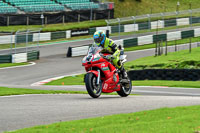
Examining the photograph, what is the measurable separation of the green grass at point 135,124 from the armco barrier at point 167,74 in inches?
440

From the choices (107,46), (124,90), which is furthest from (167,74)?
(107,46)

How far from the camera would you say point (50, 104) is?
966 centimetres

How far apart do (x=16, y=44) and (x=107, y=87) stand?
17504mm


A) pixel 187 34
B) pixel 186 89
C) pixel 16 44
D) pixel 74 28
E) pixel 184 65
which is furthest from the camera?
pixel 74 28

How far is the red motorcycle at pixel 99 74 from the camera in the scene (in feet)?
36.0

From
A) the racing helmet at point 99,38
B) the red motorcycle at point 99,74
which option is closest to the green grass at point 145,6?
the red motorcycle at point 99,74

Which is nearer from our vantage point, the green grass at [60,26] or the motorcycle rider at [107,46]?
the motorcycle rider at [107,46]

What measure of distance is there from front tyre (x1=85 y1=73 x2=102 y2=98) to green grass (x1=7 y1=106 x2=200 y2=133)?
317cm

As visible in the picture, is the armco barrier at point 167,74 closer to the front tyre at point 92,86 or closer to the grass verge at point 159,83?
the grass verge at point 159,83

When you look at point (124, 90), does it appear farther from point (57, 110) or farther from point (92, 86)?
point (57, 110)

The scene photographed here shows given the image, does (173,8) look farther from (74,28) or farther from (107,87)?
(107,87)

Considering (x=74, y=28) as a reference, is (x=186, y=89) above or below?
below

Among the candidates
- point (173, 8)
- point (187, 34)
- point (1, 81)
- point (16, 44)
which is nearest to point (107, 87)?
point (1, 81)

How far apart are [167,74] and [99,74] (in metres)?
9.21
